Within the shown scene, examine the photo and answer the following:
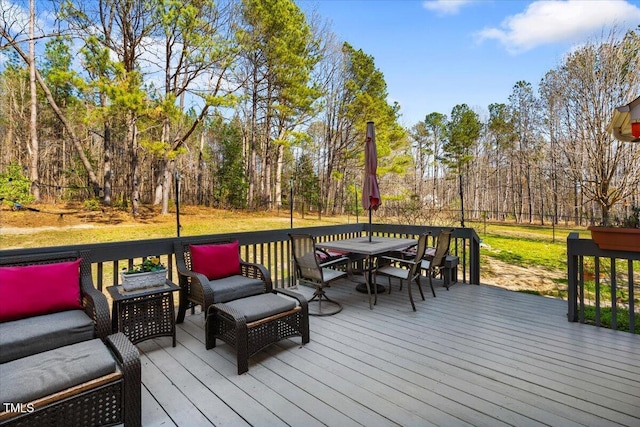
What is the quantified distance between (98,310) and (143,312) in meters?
0.60

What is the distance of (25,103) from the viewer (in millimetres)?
7344

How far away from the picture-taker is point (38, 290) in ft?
7.32

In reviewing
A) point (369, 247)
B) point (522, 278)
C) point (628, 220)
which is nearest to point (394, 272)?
point (369, 247)

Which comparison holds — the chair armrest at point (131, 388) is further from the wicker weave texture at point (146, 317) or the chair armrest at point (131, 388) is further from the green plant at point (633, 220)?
the green plant at point (633, 220)

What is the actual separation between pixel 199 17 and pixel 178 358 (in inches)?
363

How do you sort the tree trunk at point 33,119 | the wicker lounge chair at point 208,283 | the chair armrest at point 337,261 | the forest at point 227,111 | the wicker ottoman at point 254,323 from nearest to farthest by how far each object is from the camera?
the wicker ottoman at point 254,323 < the wicker lounge chair at point 208,283 < the chair armrest at point 337,261 < the tree trunk at point 33,119 < the forest at point 227,111

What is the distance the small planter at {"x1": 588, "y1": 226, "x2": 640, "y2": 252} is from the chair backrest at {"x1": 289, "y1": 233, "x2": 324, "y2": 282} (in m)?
2.74

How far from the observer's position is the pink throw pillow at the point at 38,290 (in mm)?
2121

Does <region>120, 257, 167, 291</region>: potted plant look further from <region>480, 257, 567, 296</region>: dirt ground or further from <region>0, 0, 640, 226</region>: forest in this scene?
<region>480, 257, 567, 296</region>: dirt ground

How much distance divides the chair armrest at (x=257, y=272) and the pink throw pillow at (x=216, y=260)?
0.08 metres

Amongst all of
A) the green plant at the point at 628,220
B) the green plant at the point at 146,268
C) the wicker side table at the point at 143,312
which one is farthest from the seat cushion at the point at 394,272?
the green plant at the point at 146,268

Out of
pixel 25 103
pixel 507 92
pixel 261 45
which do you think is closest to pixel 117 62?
pixel 25 103

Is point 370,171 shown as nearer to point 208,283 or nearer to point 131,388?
point 208,283

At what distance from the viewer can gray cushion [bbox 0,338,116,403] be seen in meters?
1.45
